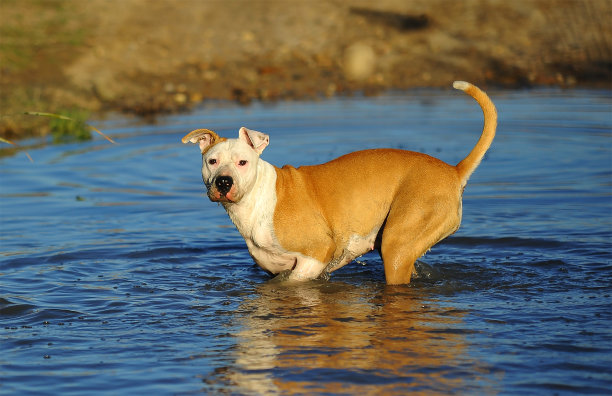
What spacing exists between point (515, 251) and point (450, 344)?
3.02 metres

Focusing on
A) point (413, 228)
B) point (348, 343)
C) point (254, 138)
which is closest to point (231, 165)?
point (254, 138)

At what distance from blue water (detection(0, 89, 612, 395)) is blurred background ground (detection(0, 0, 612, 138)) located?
16.7ft

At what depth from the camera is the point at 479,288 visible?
27.5 ft

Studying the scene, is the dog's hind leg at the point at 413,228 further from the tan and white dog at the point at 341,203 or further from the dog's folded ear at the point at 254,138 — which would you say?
the dog's folded ear at the point at 254,138

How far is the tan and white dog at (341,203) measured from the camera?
312 inches

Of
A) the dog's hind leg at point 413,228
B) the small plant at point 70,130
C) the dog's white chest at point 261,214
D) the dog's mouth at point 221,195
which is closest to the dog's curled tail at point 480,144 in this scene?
the dog's hind leg at point 413,228

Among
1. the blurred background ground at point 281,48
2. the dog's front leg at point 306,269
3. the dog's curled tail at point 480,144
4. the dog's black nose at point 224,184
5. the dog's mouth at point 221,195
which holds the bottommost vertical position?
the dog's front leg at point 306,269

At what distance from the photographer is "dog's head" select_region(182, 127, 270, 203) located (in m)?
7.57

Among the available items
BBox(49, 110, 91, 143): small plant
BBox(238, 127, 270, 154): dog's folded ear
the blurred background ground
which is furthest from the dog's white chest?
the blurred background ground

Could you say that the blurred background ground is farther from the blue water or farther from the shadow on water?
the shadow on water

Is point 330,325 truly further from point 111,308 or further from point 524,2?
point 524,2

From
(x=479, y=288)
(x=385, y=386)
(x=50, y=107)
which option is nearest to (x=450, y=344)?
(x=385, y=386)

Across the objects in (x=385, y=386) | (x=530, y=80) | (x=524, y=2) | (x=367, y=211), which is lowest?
(x=385, y=386)

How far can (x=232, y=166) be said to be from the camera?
7695 millimetres
